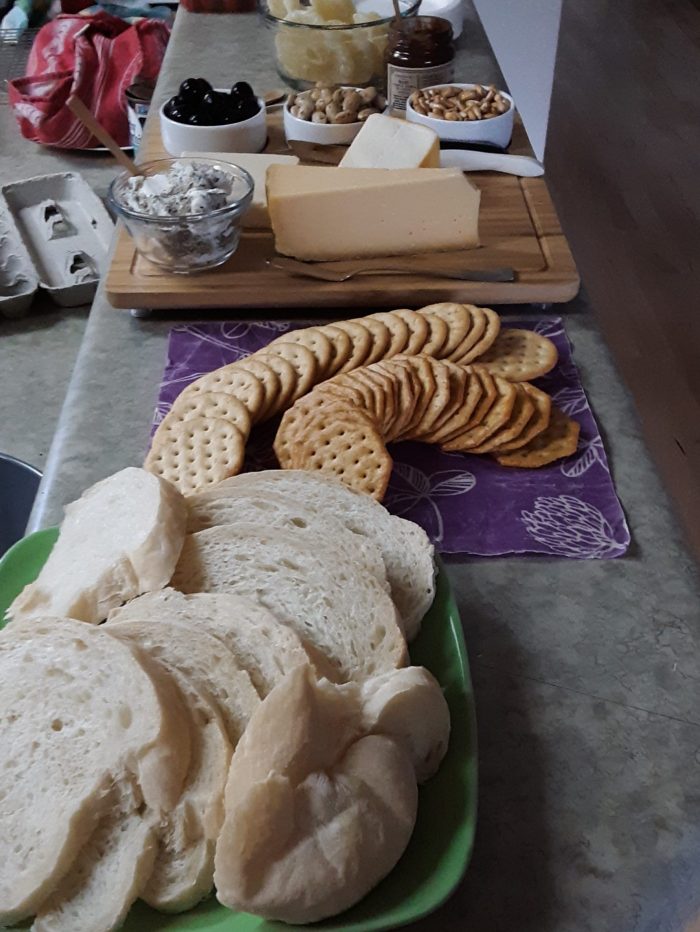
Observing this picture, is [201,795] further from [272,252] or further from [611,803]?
[272,252]

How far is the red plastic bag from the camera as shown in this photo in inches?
101

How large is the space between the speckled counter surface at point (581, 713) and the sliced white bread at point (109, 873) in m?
0.26

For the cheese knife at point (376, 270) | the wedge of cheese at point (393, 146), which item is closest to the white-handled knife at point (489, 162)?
the wedge of cheese at point (393, 146)

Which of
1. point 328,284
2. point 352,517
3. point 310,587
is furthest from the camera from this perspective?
point 328,284

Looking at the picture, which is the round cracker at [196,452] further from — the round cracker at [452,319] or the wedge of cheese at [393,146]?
the wedge of cheese at [393,146]

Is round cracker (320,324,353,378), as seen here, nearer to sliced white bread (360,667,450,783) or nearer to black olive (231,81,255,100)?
sliced white bread (360,667,450,783)

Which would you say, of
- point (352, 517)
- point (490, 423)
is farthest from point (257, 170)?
point (352, 517)

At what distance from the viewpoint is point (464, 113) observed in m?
1.81

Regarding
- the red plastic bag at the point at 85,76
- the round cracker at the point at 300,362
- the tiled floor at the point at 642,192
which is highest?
the round cracker at the point at 300,362

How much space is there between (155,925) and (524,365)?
923mm

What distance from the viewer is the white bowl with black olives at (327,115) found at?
1.86 m

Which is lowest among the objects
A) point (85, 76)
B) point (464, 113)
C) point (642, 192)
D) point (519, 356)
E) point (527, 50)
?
point (642, 192)

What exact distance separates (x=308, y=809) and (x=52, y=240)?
6.07 feet

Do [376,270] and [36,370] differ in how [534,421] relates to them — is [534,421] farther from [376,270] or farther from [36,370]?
[36,370]
